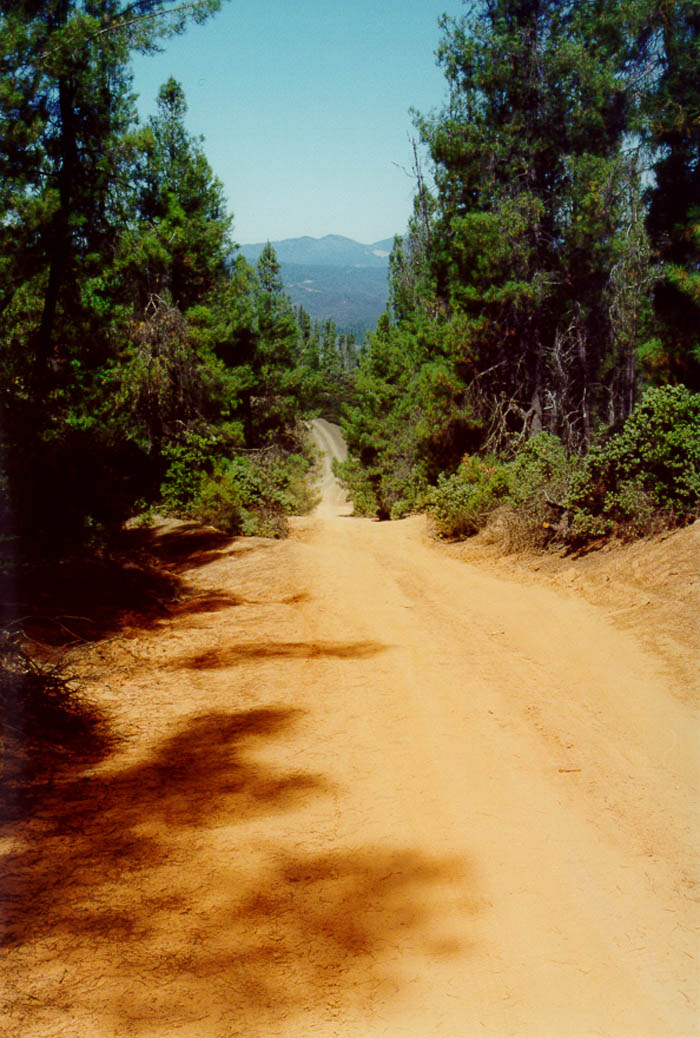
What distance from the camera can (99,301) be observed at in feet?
42.4

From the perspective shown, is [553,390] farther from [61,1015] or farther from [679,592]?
[61,1015]

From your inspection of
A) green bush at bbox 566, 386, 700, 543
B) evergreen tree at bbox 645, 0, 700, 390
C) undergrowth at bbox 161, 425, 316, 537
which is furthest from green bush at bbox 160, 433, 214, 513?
evergreen tree at bbox 645, 0, 700, 390

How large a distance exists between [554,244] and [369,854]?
639 inches

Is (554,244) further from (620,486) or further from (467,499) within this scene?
(620,486)

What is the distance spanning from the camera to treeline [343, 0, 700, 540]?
517 inches

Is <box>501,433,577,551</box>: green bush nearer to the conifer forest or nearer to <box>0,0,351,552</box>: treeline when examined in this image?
the conifer forest

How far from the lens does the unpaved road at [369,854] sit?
8.20 ft

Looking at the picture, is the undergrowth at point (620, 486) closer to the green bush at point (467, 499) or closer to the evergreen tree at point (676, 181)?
the green bush at point (467, 499)

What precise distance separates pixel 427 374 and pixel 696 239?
725 cm

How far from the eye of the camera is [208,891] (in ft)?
10.1

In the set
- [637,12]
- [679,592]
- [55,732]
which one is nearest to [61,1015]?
[55,732]

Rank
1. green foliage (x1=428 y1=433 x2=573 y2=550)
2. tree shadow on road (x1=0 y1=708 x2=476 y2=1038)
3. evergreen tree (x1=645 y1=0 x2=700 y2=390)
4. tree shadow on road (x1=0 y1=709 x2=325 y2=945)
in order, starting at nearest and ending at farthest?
1. tree shadow on road (x1=0 y1=708 x2=476 y2=1038)
2. tree shadow on road (x1=0 y1=709 x2=325 y2=945)
3. green foliage (x1=428 y1=433 x2=573 y2=550)
4. evergreen tree (x1=645 y1=0 x2=700 y2=390)

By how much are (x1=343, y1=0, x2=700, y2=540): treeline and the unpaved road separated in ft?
21.0

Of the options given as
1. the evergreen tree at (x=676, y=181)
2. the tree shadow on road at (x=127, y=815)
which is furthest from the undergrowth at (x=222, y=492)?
the tree shadow on road at (x=127, y=815)
